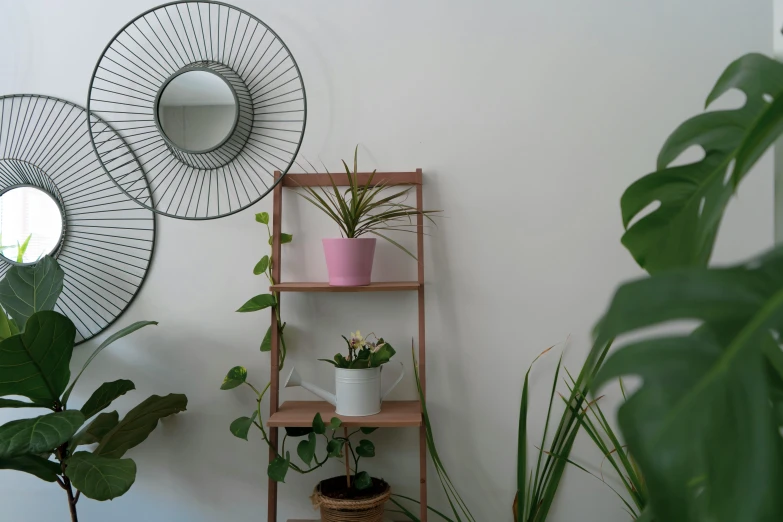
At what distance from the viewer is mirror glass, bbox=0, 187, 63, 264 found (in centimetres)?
186

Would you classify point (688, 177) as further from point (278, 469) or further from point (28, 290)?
point (28, 290)

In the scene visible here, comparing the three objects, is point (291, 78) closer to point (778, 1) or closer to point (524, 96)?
point (524, 96)

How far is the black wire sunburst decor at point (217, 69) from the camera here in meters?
1.81

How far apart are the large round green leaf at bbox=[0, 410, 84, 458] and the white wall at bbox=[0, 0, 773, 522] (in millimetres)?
445

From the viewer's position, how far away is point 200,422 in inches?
71.6

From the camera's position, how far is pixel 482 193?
1779mm

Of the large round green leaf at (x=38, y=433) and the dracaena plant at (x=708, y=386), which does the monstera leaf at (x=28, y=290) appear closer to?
the large round green leaf at (x=38, y=433)

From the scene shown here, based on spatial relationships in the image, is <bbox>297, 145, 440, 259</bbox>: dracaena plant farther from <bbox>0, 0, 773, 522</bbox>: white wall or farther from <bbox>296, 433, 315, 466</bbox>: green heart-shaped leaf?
<bbox>296, 433, 315, 466</bbox>: green heart-shaped leaf

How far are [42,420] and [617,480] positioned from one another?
1513 mm

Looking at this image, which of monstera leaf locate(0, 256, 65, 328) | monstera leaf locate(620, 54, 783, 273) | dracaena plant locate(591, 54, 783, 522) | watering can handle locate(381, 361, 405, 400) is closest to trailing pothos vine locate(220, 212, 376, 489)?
watering can handle locate(381, 361, 405, 400)

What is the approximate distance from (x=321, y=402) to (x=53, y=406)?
2.28 ft

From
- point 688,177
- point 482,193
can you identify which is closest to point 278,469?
point 482,193

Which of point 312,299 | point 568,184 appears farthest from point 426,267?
point 568,184

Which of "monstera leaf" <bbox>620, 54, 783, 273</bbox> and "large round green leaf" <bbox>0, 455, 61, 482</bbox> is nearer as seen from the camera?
"monstera leaf" <bbox>620, 54, 783, 273</bbox>
